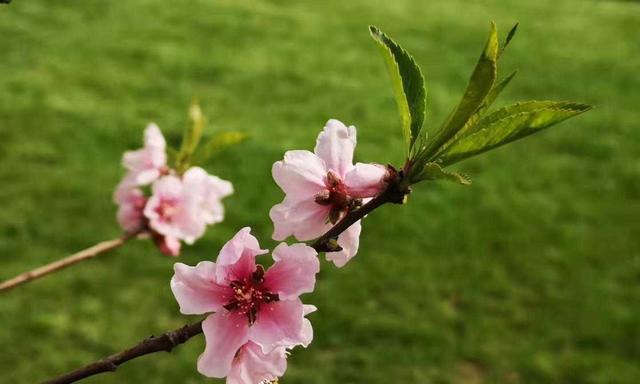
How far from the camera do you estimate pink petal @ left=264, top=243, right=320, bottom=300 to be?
53 centimetres

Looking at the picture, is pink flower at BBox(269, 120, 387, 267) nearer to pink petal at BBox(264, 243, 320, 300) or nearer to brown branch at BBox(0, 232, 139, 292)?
pink petal at BBox(264, 243, 320, 300)

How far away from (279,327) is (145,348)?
91 mm

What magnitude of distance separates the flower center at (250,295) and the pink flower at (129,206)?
0.54 m

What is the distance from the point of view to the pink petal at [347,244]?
22.8 inches

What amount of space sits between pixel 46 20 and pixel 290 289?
13.8ft

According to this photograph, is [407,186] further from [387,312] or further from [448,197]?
[448,197]

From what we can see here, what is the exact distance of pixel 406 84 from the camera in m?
0.56

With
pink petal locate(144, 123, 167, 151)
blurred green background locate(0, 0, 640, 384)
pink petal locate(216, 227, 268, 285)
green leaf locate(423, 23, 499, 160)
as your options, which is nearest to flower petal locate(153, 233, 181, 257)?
pink petal locate(144, 123, 167, 151)

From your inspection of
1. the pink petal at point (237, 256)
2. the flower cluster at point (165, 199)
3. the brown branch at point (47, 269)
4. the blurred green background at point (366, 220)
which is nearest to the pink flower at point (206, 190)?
the flower cluster at point (165, 199)

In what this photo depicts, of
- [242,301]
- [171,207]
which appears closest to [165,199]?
[171,207]

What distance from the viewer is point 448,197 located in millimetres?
3104

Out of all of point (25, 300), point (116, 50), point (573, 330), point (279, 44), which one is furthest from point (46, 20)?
point (573, 330)

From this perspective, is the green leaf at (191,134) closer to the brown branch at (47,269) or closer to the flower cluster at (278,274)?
the brown branch at (47,269)

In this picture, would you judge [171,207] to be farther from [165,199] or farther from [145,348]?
[145,348]
